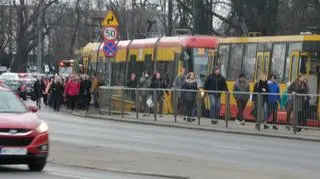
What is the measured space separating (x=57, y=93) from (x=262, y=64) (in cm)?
1397

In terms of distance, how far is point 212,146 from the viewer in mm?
21719

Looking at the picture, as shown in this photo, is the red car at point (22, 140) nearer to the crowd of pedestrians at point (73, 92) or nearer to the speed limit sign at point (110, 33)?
the speed limit sign at point (110, 33)

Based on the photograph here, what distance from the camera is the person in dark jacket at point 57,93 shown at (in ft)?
141

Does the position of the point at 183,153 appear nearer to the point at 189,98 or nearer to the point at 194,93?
the point at 194,93

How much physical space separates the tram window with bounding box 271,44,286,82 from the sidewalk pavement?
3.56 metres

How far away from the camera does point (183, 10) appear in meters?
55.2

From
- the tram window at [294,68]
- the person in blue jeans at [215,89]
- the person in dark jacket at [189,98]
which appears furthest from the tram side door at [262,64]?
the person in dark jacket at [189,98]

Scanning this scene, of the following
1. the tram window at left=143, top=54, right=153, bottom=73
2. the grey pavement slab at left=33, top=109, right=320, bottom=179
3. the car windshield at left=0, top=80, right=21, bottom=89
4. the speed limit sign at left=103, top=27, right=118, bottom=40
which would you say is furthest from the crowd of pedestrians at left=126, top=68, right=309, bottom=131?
the car windshield at left=0, top=80, right=21, bottom=89

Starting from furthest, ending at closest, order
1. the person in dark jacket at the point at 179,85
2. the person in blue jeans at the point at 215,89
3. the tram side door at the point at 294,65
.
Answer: the person in dark jacket at the point at 179,85 < the tram side door at the point at 294,65 < the person in blue jeans at the point at 215,89

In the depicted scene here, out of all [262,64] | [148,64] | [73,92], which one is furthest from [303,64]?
[73,92]

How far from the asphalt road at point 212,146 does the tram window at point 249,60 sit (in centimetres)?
550

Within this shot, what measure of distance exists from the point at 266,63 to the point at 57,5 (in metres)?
63.6

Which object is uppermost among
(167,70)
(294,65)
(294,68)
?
(294,65)

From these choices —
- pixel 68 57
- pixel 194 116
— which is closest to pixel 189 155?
pixel 194 116
